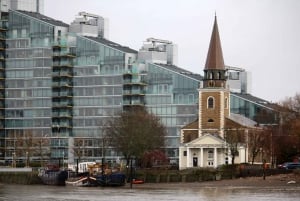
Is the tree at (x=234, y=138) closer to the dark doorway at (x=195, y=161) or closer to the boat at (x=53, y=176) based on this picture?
the dark doorway at (x=195, y=161)

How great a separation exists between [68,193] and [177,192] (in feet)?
42.2

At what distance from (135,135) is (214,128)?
16791 mm

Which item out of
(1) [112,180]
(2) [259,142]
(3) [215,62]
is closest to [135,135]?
(3) [215,62]

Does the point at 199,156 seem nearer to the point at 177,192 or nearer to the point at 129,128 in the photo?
the point at 129,128

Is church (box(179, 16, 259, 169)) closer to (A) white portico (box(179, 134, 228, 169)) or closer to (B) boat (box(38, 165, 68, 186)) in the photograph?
(A) white portico (box(179, 134, 228, 169))

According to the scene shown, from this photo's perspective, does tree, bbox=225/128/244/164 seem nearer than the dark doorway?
Yes

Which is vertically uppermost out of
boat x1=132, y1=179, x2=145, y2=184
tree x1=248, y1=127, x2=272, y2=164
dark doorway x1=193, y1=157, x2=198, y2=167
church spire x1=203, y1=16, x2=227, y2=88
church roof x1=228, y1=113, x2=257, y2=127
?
church spire x1=203, y1=16, x2=227, y2=88

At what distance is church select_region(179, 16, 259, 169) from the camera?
17850 centimetres

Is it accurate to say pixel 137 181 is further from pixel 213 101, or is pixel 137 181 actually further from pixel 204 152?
pixel 213 101

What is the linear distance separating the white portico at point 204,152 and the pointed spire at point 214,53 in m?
12.6

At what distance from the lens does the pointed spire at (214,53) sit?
7170 inches

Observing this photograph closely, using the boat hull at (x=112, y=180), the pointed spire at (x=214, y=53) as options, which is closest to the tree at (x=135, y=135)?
the pointed spire at (x=214, y=53)

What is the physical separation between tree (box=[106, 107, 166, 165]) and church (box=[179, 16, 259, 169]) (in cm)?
649

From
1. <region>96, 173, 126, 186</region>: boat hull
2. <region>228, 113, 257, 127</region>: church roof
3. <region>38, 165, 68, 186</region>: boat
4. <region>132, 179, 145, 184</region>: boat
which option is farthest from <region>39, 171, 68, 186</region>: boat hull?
<region>228, 113, 257, 127</region>: church roof
